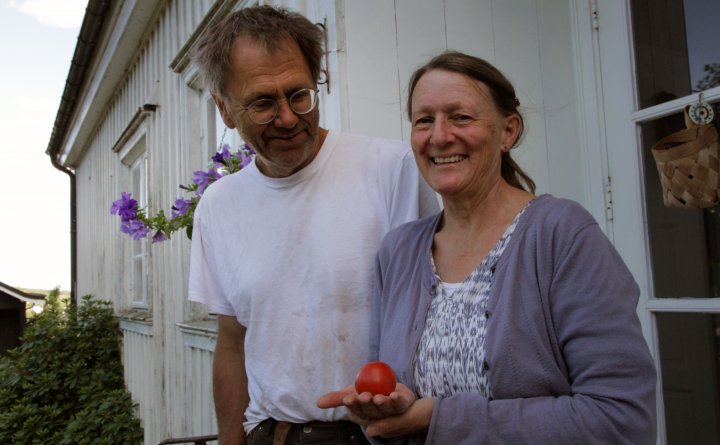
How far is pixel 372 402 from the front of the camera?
3.64ft

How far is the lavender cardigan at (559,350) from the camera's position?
1021 mm

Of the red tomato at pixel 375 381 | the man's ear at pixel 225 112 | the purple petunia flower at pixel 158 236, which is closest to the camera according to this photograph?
the red tomato at pixel 375 381

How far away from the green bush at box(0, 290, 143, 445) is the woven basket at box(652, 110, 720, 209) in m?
5.77

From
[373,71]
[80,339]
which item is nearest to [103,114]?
[80,339]

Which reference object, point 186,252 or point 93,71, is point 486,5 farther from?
point 93,71

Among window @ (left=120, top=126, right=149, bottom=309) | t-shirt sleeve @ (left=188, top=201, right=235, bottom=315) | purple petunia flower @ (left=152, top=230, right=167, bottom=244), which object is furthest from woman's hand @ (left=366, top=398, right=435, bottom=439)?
window @ (left=120, top=126, right=149, bottom=309)

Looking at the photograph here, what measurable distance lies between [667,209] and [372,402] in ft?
4.82

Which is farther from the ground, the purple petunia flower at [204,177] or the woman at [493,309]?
the purple petunia flower at [204,177]

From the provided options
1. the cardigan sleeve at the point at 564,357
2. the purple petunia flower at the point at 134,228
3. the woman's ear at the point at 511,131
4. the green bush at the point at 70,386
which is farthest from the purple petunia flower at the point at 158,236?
the green bush at the point at 70,386

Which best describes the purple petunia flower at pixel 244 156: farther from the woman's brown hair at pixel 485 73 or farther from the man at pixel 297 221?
the woman's brown hair at pixel 485 73

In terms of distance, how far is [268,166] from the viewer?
172 cm

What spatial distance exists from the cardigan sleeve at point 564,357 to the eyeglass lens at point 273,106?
0.74 m

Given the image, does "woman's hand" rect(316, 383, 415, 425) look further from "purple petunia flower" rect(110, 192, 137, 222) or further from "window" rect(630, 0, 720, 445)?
"purple petunia flower" rect(110, 192, 137, 222)

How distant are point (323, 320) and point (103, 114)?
7.94 metres
